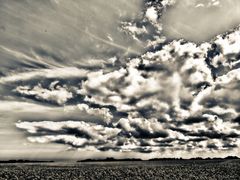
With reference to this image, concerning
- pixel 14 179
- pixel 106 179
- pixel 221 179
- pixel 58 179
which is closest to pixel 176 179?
pixel 221 179

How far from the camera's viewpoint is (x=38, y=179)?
80.1 m

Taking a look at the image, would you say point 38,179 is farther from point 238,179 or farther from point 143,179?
point 238,179

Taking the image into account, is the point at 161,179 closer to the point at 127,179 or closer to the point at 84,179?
the point at 127,179

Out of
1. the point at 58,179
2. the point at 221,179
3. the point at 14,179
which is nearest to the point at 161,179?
the point at 221,179

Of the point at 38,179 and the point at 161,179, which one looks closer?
the point at 161,179

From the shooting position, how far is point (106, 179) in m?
78.6

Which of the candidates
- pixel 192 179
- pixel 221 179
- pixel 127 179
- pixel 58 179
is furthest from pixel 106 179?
pixel 221 179

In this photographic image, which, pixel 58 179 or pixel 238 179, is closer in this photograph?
pixel 238 179

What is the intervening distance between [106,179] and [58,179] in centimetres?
1096

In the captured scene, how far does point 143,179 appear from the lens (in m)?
75.4

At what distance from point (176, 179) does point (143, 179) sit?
697 cm

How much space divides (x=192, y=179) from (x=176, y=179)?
3426 mm

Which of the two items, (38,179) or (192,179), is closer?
(192,179)

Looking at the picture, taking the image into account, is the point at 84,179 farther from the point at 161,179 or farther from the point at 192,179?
the point at 192,179
